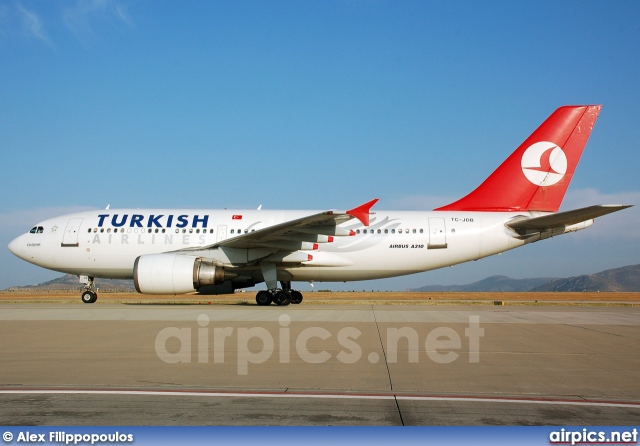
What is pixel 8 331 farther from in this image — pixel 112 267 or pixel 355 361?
pixel 112 267

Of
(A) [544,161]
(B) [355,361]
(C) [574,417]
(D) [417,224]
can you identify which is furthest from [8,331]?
(A) [544,161]

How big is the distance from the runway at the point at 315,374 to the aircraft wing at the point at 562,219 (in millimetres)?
6681

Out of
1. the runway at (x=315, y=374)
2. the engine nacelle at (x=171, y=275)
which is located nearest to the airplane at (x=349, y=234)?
the engine nacelle at (x=171, y=275)

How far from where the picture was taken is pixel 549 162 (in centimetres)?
2244

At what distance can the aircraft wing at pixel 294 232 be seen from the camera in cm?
1866

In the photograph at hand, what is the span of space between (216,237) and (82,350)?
12.9 metres

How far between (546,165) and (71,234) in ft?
61.0

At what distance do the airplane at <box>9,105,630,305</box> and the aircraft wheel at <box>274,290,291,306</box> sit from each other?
0.04m

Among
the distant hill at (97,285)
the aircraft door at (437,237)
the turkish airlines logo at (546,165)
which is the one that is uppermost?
the turkish airlines logo at (546,165)

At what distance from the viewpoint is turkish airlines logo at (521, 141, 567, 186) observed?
73.6 feet

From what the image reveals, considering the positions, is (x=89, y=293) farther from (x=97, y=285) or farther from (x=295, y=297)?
(x=97, y=285)

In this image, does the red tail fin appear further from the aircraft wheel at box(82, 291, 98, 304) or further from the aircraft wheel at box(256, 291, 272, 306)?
the aircraft wheel at box(82, 291, 98, 304)

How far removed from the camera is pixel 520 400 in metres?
5.73

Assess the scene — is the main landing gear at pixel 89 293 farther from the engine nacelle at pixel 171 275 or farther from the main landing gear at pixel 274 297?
the main landing gear at pixel 274 297
